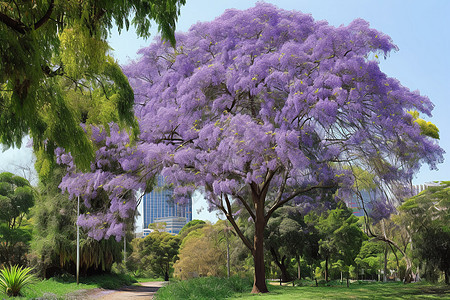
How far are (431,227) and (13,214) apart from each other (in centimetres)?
3020

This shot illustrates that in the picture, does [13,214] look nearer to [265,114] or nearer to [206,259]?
[206,259]

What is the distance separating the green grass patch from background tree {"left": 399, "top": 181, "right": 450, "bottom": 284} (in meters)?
10.7

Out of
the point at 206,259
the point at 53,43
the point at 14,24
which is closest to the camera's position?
the point at 14,24

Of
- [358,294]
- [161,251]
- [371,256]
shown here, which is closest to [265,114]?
[358,294]

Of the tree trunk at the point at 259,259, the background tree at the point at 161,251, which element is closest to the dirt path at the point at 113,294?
the tree trunk at the point at 259,259

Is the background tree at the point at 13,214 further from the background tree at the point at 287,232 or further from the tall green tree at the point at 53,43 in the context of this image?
the tall green tree at the point at 53,43

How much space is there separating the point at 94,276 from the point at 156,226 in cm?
3217

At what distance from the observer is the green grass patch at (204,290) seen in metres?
16.5

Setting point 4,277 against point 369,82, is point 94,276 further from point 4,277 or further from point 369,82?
point 369,82

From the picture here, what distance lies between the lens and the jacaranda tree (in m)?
15.0

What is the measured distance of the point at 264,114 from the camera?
1617 centimetres

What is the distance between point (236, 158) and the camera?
611 inches

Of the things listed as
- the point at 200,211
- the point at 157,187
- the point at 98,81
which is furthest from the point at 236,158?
the point at 200,211

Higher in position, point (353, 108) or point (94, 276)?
point (353, 108)
